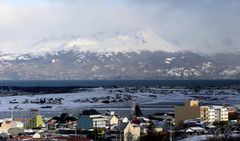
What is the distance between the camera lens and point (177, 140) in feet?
105

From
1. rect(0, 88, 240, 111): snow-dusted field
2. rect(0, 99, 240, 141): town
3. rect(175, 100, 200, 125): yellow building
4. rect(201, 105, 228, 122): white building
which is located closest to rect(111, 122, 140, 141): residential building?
rect(0, 99, 240, 141): town

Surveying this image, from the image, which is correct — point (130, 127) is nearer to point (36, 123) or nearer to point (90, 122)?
point (90, 122)

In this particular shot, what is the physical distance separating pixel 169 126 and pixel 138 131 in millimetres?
6093

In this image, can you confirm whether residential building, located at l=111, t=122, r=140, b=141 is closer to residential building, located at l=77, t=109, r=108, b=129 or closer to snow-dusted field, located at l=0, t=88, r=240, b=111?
residential building, located at l=77, t=109, r=108, b=129

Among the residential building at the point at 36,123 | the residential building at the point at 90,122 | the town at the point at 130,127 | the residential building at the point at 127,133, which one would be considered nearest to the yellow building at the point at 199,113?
→ the town at the point at 130,127

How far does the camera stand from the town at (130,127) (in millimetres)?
34406

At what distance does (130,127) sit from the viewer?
118 feet

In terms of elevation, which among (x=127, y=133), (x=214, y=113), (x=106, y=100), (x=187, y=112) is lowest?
(x=127, y=133)

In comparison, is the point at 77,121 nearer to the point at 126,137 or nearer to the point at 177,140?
the point at 126,137

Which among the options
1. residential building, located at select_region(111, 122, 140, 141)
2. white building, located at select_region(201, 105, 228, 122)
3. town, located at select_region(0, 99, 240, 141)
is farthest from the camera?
white building, located at select_region(201, 105, 228, 122)

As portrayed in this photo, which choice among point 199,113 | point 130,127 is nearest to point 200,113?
point 199,113

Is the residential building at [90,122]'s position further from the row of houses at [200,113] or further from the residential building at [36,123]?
the row of houses at [200,113]

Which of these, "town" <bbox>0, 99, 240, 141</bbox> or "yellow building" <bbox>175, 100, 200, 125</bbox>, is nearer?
"town" <bbox>0, 99, 240, 141</bbox>

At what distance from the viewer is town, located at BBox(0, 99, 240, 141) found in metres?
34.4
